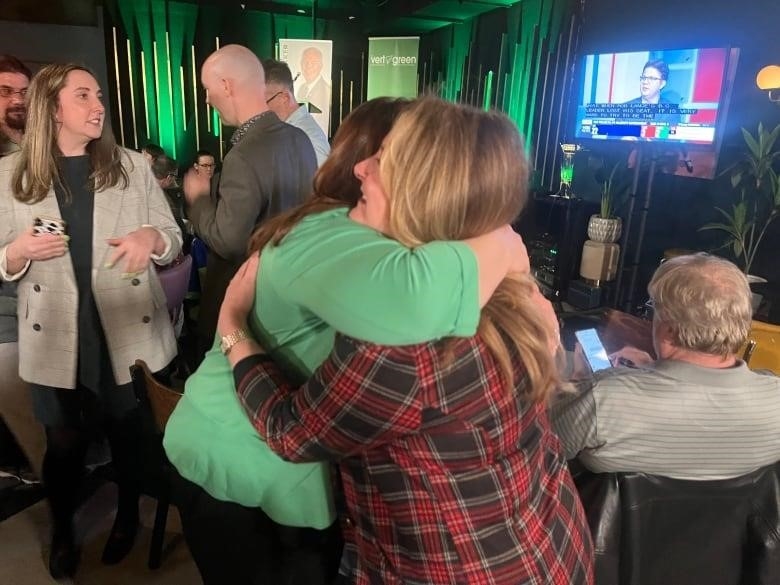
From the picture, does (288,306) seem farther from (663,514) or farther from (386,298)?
(663,514)


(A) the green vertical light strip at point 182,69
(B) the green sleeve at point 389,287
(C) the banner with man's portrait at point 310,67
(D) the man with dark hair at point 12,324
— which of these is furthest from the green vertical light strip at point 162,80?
(B) the green sleeve at point 389,287

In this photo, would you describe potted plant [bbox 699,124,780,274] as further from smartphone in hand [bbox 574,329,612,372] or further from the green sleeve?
the green sleeve

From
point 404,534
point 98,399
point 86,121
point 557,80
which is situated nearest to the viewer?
point 404,534

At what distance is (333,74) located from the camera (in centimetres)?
686

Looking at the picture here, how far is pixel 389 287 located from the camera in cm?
65

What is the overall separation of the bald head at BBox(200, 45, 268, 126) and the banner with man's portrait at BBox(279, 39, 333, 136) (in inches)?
154

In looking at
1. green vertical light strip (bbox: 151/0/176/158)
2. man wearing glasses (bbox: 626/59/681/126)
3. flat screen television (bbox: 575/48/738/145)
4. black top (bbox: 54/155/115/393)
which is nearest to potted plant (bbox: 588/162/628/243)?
flat screen television (bbox: 575/48/738/145)

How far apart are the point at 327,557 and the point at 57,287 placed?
3.48 ft

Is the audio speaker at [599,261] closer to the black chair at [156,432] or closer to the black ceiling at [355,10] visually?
the black ceiling at [355,10]

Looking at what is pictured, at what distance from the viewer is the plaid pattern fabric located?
69cm

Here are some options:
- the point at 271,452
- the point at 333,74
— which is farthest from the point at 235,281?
the point at 333,74

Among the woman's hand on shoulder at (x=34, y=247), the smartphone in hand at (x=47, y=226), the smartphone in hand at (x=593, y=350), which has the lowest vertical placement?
the smartphone in hand at (x=593, y=350)

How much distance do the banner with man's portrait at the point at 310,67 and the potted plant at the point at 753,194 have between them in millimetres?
3724

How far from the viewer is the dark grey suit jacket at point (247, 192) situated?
6.13ft
